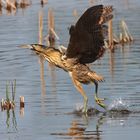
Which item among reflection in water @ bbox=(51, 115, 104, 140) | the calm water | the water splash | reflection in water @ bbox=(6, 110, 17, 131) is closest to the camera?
reflection in water @ bbox=(51, 115, 104, 140)

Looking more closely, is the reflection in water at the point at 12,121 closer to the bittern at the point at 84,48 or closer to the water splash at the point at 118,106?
the bittern at the point at 84,48

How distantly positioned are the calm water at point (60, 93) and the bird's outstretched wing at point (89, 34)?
0.98 metres

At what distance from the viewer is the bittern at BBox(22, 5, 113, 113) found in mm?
13234

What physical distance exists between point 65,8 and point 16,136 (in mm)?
19796

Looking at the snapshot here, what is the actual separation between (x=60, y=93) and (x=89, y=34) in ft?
7.86

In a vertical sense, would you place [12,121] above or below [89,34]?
below

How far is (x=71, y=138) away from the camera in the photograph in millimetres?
11484

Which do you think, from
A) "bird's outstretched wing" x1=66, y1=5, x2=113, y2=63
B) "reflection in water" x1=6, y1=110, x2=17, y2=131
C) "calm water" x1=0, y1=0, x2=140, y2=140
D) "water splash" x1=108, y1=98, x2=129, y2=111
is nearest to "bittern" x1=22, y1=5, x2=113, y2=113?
"bird's outstretched wing" x1=66, y1=5, x2=113, y2=63

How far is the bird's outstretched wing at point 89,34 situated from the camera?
13.2 meters

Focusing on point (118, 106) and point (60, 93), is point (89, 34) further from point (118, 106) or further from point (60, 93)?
point (60, 93)

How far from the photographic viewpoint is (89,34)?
1344cm

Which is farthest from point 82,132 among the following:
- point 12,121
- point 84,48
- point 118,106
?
point 84,48

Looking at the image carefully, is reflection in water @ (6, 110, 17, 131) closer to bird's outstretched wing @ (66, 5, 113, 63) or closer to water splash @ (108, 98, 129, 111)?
bird's outstretched wing @ (66, 5, 113, 63)

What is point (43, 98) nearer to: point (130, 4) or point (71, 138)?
point (71, 138)
